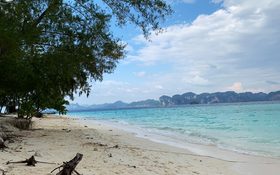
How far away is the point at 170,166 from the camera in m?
10.7

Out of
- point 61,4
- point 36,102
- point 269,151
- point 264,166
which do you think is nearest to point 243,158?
point 264,166

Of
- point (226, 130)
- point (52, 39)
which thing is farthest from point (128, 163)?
point (226, 130)

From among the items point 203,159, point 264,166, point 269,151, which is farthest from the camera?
point 269,151

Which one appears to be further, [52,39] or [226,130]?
[226,130]

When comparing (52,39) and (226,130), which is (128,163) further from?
(226,130)

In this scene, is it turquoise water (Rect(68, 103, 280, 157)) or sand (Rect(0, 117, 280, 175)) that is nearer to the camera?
sand (Rect(0, 117, 280, 175))

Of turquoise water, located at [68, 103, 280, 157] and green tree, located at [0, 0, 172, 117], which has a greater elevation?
green tree, located at [0, 0, 172, 117]

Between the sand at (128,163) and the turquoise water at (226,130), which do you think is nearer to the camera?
the sand at (128,163)

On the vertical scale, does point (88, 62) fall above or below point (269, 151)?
above

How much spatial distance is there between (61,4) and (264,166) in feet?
31.8

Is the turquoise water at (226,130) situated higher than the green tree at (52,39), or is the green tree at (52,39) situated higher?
the green tree at (52,39)

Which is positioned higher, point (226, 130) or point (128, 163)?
point (226, 130)

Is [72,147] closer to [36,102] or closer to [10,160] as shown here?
[10,160]

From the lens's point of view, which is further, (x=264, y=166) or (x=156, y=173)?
(x=264, y=166)
